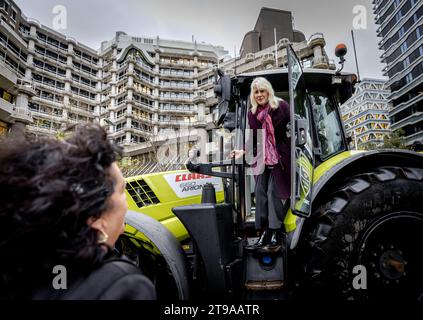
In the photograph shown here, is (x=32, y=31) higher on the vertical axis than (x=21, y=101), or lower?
higher

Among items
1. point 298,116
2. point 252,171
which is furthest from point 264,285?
point 298,116

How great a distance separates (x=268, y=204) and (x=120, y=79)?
65.3 m

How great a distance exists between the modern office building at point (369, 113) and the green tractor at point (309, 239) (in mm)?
82430

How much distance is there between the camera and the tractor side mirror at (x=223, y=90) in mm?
2717

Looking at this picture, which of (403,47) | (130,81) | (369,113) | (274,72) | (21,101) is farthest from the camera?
(369,113)

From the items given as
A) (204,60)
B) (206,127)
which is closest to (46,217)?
(206,127)

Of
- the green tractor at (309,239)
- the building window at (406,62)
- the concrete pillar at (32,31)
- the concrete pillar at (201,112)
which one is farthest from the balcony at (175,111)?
the green tractor at (309,239)

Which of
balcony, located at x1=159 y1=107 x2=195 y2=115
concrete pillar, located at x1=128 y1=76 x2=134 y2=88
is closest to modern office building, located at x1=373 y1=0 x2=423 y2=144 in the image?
balcony, located at x1=159 y1=107 x2=195 y2=115

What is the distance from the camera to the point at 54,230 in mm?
868

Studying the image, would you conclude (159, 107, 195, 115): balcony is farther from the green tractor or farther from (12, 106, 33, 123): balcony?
the green tractor

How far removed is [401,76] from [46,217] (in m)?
65.2

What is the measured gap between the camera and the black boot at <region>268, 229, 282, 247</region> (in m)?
2.55

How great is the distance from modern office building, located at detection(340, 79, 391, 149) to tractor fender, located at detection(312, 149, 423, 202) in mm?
82093

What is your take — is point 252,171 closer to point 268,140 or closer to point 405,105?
point 268,140
